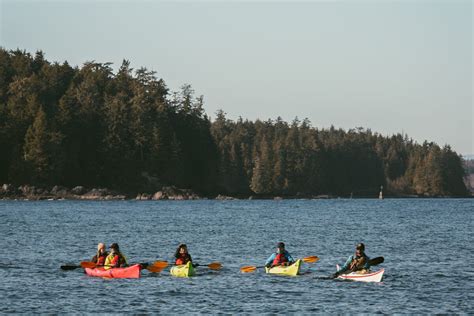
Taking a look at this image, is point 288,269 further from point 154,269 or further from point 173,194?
point 173,194

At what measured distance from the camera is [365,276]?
4681 cm

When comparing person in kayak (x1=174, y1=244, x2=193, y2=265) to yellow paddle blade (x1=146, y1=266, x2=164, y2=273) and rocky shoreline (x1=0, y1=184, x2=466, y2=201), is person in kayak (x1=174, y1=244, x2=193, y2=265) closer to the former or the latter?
yellow paddle blade (x1=146, y1=266, x2=164, y2=273)

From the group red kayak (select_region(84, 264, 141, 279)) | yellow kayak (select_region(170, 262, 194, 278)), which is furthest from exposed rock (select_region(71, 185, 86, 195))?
yellow kayak (select_region(170, 262, 194, 278))

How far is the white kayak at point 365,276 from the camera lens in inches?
1831

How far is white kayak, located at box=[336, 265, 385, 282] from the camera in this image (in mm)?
46506

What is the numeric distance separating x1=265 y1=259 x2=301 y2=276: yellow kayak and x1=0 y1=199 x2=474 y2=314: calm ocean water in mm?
660

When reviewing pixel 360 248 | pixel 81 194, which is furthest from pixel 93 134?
pixel 360 248

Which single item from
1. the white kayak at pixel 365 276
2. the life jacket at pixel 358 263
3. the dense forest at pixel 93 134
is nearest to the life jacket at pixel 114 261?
the white kayak at pixel 365 276

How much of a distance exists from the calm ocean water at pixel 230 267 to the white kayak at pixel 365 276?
409mm

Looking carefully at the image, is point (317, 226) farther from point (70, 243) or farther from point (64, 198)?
point (64, 198)

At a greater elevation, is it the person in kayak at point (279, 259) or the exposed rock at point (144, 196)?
the exposed rock at point (144, 196)

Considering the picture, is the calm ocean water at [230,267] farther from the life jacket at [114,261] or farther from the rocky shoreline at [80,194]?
the rocky shoreline at [80,194]

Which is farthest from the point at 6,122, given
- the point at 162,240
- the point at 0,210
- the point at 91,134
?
the point at 162,240

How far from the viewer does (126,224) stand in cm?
9931
